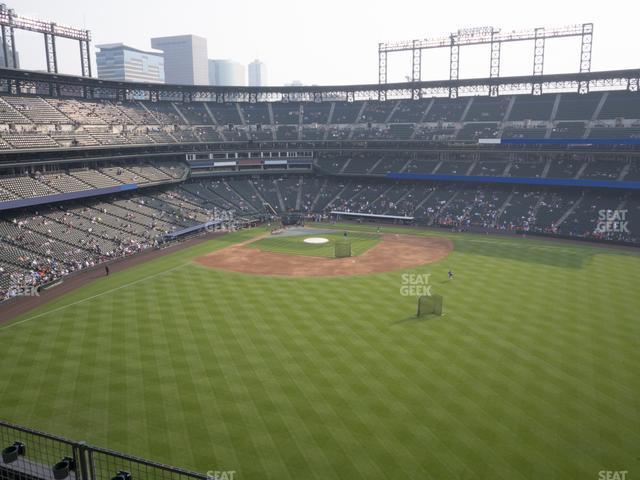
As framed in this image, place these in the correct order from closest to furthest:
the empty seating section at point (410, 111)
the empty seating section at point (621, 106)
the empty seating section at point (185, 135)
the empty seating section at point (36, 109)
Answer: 1. the empty seating section at point (36, 109)
2. the empty seating section at point (621, 106)
3. the empty seating section at point (185, 135)
4. the empty seating section at point (410, 111)

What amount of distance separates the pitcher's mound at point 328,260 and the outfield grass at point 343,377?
20.7ft

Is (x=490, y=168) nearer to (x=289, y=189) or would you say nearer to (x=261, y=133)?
(x=289, y=189)

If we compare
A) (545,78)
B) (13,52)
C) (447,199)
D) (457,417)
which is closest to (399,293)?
(457,417)

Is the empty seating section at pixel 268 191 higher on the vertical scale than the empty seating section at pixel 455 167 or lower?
lower

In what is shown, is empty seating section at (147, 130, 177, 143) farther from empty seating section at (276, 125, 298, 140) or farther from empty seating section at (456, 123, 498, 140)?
empty seating section at (456, 123, 498, 140)

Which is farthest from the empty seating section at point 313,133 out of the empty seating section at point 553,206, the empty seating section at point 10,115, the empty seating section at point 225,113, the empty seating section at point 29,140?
the empty seating section at point 10,115

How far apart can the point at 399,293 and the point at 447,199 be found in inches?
1782

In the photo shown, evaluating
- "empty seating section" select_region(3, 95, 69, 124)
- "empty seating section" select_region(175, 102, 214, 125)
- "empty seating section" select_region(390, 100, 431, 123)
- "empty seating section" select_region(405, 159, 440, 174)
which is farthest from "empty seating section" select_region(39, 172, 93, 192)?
"empty seating section" select_region(390, 100, 431, 123)

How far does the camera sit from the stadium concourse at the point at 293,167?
→ 60219 mm

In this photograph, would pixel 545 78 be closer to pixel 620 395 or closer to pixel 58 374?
pixel 620 395

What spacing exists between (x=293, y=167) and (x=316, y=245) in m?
38.3

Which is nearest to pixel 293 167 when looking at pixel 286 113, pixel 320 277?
pixel 286 113

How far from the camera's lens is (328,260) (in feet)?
186

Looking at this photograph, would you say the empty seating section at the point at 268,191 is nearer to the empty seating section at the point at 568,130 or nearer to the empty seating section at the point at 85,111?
the empty seating section at the point at 85,111
